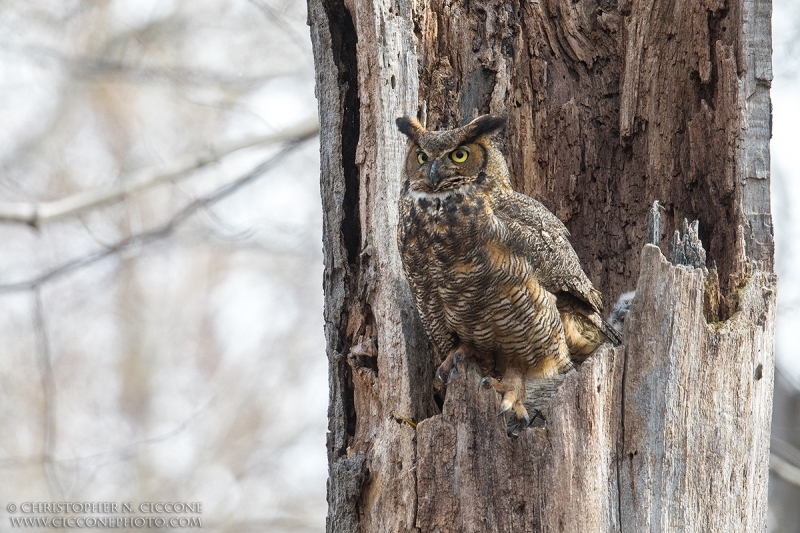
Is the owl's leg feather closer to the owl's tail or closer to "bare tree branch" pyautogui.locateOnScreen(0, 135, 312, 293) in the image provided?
the owl's tail

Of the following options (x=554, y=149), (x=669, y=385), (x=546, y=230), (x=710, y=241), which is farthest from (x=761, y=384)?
(x=554, y=149)

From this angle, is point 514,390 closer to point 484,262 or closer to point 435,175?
point 484,262

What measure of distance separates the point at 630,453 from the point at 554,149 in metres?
1.45

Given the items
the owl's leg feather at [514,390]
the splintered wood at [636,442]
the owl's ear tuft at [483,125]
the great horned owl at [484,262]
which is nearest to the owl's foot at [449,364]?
the great horned owl at [484,262]

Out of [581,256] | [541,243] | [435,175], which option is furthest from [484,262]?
[581,256]

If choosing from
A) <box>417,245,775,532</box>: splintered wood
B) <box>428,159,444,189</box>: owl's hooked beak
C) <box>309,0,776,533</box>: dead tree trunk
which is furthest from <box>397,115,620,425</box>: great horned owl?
<box>417,245,775,532</box>: splintered wood

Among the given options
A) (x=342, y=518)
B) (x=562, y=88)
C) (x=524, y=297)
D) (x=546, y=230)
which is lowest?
(x=342, y=518)

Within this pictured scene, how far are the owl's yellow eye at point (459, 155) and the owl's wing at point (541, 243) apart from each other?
0.56ft

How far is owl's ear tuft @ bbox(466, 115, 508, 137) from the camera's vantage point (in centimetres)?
257

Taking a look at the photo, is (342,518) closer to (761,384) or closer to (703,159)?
(761,384)

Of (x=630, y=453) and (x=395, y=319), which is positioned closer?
(x=630, y=453)

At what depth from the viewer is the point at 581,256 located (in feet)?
10.5

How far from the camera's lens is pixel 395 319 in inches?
103

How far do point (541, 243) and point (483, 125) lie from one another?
43 centimetres
